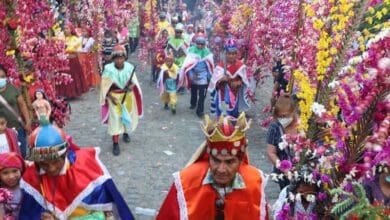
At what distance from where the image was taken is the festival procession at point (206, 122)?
2.75 metres

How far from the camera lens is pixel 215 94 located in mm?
10078

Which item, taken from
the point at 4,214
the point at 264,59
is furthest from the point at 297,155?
the point at 264,59

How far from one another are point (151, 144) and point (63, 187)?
5.45m

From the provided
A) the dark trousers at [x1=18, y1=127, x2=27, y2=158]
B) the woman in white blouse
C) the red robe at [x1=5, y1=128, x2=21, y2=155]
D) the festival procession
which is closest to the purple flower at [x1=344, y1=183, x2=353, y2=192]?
the festival procession

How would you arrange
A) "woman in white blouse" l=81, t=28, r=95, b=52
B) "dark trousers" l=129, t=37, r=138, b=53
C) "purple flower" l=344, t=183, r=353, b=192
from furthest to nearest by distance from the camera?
"dark trousers" l=129, t=37, r=138, b=53 < "woman in white blouse" l=81, t=28, r=95, b=52 < "purple flower" l=344, t=183, r=353, b=192

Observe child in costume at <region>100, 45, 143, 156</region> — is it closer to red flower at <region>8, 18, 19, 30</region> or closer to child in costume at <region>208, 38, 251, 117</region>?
child in costume at <region>208, 38, 251, 117</region>

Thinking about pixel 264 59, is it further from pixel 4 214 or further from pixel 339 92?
pixel 339 92

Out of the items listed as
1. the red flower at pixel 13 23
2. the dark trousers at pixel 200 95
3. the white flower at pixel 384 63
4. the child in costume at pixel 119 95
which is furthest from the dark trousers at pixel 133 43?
the white flower at pixel 384 63

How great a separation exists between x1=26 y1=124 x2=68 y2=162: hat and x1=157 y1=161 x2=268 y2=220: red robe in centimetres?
100

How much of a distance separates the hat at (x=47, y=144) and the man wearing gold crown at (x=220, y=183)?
1.00 metres

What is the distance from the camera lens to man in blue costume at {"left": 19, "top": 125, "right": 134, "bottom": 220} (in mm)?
4176

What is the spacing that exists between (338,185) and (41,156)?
93.4 inches

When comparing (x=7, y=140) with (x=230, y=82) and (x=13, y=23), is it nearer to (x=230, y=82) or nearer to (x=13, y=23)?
(x=13, y=23)

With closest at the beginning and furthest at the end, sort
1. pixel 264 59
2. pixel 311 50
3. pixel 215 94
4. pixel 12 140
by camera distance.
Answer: pixel 311 50 → pixel 12 140 → pixel 215 94 → pixel 264 59
